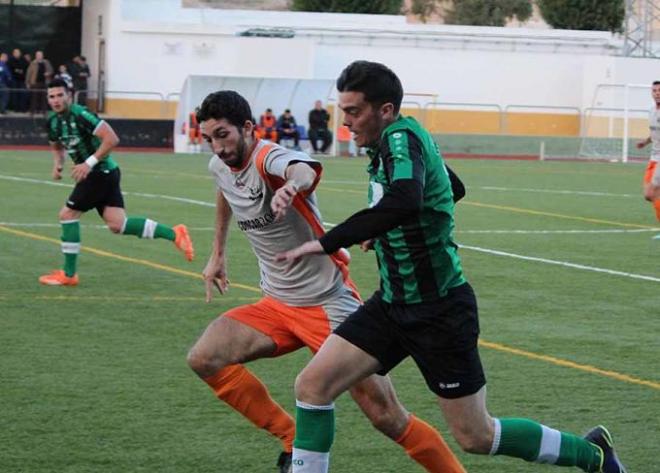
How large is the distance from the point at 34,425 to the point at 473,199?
18071mm

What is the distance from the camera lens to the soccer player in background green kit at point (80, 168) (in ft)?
43.6

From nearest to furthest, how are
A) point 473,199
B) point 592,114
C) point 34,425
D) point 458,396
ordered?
point 458,396
point 34,425
point 473,199
point 592,114

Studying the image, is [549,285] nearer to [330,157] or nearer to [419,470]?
[419,470]

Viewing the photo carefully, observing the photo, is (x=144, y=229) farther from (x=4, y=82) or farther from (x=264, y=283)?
(x=4, y=82)

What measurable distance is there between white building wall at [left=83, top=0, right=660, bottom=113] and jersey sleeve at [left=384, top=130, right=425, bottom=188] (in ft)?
137

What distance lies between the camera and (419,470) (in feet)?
23.6

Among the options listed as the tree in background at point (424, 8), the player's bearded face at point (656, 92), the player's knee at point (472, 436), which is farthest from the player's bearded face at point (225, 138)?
the tree in background at point (424, 8)

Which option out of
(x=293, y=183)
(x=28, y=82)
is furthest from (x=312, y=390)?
(x=28, y=82)

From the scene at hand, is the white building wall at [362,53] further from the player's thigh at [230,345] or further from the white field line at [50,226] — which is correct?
the player's thigh at [230,345]

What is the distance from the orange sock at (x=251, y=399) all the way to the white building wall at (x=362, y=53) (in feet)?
133

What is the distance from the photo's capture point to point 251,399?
23.0 feet

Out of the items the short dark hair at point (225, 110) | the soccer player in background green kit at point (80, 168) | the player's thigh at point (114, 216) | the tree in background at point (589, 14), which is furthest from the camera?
the tree in background at point (589, 14)

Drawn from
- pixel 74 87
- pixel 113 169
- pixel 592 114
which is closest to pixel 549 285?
pixel 113 169

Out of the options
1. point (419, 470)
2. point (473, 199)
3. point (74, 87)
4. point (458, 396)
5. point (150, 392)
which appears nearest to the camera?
point (458, 396)
